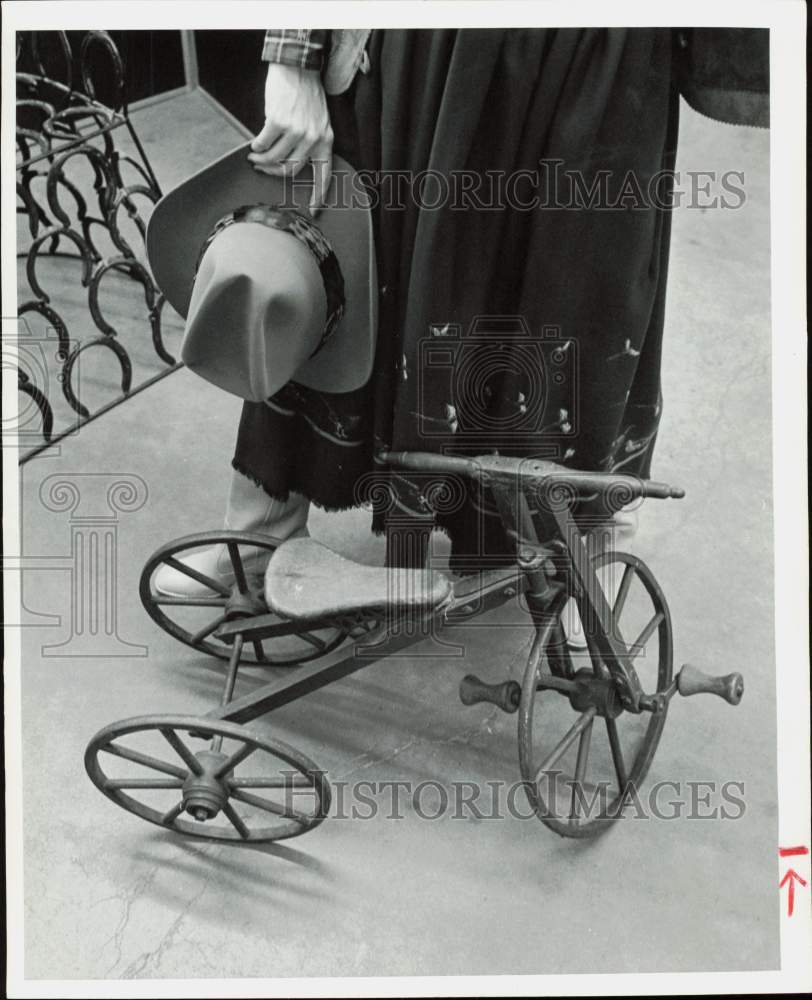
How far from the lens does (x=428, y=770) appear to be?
1.41 meters

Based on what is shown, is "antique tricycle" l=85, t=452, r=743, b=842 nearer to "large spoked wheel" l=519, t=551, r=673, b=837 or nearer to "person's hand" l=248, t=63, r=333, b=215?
"large spoked wheel" l=519, t=551, r=673, b=837

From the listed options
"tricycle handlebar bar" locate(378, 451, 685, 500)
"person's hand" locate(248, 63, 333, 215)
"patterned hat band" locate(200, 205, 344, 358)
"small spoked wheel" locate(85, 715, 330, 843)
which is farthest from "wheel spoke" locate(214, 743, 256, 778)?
"person's hand" locate(248, 63, 333, 215)

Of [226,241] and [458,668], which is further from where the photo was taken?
[458,668]

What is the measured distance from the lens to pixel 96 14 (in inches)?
48.9

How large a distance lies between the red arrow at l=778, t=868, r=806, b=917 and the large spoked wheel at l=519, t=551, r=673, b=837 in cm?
18

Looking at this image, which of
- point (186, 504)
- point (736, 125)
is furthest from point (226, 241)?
point (736, 125)

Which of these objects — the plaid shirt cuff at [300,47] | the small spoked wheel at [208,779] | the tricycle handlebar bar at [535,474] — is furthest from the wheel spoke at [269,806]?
the plaid shirt cuff at [300,47]

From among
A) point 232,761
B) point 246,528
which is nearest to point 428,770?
point 232,761

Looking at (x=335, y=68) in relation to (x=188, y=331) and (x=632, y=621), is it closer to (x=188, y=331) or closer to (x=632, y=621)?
A: (x=188, y=331)

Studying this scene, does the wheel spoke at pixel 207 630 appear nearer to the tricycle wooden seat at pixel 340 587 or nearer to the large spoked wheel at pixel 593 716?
the tricycle wooden seat at pixel 340 587

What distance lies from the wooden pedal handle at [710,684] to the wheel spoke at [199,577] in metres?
0.53

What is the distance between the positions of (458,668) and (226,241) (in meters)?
0.58

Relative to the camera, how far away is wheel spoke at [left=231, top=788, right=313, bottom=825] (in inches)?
51.6

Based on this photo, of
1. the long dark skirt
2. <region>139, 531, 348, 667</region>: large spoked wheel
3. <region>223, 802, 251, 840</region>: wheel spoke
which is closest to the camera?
the long dark skirt
